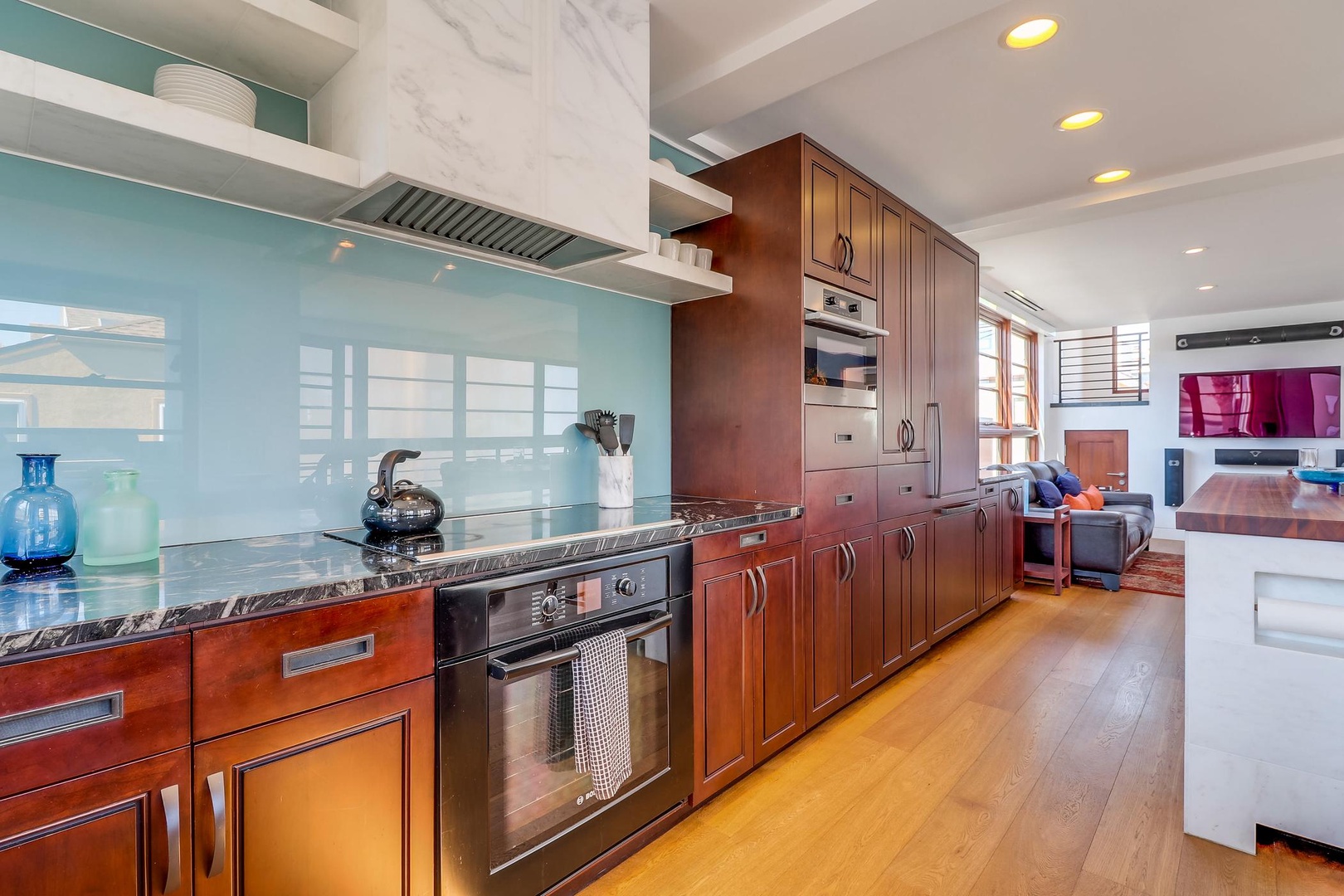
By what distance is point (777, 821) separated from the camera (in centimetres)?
197

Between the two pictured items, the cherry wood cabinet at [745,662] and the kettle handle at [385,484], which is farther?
the cherry wood cabinet at [745,662]

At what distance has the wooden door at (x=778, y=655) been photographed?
2.18m

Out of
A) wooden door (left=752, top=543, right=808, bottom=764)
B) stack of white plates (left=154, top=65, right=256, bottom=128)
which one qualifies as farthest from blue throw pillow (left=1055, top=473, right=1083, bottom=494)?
stack of white plates (left=154, top=65, right=256, bottom=128)

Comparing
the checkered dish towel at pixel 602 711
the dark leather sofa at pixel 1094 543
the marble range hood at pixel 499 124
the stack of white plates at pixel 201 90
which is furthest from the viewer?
the dark leather sofa at pixel 1094 543

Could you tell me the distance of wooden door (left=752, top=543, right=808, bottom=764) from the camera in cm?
218

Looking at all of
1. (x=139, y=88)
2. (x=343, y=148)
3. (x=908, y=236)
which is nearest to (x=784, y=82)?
(x=908, y=236)

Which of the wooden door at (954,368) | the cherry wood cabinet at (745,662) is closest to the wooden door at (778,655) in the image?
the cherry wood cabinet at (745,662)

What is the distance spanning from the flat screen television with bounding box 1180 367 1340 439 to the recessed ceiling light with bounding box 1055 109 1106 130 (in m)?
6.50

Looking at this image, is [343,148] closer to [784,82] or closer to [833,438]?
[784,82]

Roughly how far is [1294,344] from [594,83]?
8925 millimetres

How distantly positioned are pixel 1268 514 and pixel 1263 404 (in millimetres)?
7264

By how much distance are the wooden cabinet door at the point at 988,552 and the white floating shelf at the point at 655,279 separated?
241cm

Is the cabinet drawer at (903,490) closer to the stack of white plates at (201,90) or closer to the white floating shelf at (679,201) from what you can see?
the white floating shelf at (679,201)

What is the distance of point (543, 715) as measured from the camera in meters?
1.53
